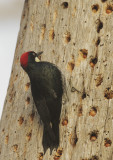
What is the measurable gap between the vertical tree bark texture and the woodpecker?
50mm

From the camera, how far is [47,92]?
7.75ft

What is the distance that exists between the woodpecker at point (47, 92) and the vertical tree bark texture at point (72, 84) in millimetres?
50

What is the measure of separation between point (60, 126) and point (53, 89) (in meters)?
0.26

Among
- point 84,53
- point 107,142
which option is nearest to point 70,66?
point 84,53

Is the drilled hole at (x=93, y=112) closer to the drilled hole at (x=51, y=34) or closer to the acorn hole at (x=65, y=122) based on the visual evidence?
the acorn hole at (x=65, y=122)

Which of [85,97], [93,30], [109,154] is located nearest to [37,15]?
[93,30]

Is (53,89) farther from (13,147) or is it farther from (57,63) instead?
(13,147)

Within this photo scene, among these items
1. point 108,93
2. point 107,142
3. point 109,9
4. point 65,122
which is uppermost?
point 109,9

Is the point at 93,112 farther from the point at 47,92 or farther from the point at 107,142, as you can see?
the point at 47,92

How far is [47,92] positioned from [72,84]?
0.18 metres

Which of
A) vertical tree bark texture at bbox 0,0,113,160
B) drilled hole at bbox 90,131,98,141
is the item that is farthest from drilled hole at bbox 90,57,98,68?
drilled hole at bbox 90,131,98,141

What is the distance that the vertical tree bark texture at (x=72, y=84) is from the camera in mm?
2250

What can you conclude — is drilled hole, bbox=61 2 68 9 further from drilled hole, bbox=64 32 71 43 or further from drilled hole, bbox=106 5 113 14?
drilled hole, bbox=106 5 113 14

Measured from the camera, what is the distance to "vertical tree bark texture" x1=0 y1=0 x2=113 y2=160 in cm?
225
